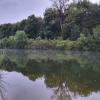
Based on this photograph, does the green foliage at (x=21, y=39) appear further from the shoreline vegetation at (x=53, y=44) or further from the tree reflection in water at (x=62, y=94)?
the tree reflection in water at (x=62, y=94)

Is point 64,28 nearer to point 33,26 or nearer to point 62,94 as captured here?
point 33,26

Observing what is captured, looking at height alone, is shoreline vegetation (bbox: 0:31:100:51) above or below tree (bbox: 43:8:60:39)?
below

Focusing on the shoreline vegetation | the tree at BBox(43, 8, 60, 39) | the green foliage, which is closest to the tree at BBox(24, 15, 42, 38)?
the tree at BBox(43, 8, 60, 39)

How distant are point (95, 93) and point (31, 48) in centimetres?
3591

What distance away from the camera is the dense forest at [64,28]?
39.8 metres

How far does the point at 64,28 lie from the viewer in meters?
44.4

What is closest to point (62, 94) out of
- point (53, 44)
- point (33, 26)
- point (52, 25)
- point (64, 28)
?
Result: point (53, 44)

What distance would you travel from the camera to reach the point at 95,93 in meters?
9.09

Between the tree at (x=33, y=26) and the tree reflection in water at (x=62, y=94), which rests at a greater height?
the tree at (x=33, y=26)

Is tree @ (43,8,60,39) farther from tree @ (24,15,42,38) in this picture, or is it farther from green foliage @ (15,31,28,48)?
tree @ (24,15,42,38)

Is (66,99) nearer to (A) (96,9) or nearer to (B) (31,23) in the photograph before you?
(A) (96,9)

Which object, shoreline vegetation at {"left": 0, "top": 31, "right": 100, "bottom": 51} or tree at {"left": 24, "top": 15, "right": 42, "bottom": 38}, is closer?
shoreline vegetation at {"left": 0, "top": 31, "right": 100, "bottom": 51}

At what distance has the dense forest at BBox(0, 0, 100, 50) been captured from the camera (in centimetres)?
3985

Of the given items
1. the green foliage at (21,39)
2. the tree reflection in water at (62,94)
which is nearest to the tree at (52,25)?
the green foliage at (21,39)
